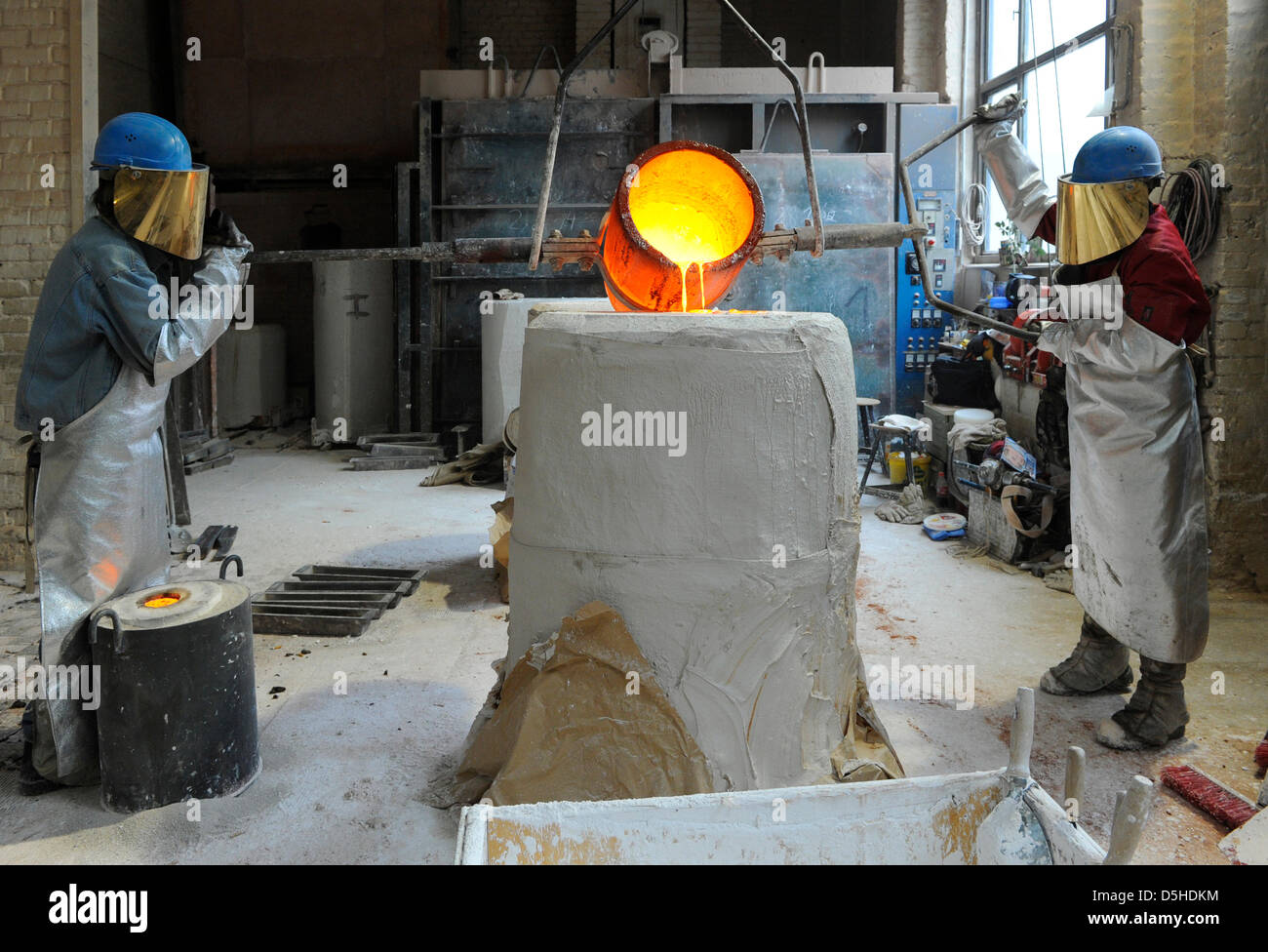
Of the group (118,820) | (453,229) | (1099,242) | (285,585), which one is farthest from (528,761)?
(453,229)

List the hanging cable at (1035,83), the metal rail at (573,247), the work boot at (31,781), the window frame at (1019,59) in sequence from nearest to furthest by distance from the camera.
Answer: the metal rail at (573,247)
the work boot at (31,781)
the window frame at (1019,59)
the hanging cable at (1035,83)

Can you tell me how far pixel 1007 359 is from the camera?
6.34 meters

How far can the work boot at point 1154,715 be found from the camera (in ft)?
11.0

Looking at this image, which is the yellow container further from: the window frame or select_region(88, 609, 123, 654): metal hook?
select_region(88, 609, 123, 654): metal hook

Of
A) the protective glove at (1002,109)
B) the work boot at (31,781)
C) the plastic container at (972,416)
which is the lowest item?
the work boot at (31,781)

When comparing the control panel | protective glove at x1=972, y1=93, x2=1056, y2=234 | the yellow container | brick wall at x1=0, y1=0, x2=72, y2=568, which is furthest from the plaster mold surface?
the control panel

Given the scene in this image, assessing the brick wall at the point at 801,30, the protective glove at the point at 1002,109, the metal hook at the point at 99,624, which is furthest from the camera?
the brick wall at the point at 801,30

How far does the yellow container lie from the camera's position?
7207mm

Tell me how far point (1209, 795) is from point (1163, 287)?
4.94 ft

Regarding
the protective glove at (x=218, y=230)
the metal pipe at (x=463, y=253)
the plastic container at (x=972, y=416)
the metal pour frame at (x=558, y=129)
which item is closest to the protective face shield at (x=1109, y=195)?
the metal pour frame at (x=558, y=129)

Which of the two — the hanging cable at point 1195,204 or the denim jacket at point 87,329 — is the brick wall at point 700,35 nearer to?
the hanging cable at point 1195,204

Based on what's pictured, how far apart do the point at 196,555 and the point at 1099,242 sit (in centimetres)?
451

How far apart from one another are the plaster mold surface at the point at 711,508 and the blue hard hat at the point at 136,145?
1.21m

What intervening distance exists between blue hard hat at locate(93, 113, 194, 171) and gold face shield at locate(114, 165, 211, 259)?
0.09 feet
